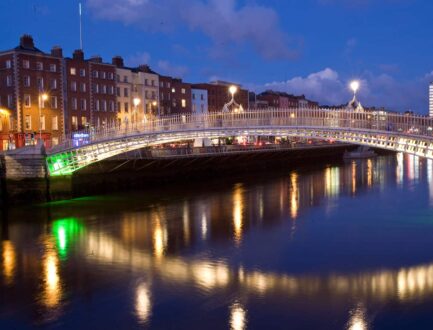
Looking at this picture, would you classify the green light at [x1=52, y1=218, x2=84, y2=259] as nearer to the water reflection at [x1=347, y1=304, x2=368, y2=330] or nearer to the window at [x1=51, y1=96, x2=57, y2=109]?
the water reflection at [x1=347, y1=304, x2=368, y2=330]

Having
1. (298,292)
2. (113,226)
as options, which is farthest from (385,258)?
(113,226)

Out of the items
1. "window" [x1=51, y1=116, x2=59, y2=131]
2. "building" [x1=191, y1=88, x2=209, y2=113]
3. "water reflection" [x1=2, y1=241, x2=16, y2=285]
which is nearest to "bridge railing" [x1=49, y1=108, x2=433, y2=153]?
"water reflection" [x1=2, y1=241, x2=16, y2=285]

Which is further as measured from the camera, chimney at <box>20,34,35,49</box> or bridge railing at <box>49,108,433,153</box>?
chimney at <box>20,34,35,49</box>

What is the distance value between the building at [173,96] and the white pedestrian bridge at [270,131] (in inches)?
1172

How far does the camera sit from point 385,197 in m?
27.4

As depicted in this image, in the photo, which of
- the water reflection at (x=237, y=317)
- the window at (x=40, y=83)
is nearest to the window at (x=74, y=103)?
the window at (x=40, y=83)

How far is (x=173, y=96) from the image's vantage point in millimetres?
61188

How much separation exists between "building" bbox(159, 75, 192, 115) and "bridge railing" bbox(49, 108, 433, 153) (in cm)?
3134

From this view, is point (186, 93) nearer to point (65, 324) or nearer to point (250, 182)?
point (250, 182)

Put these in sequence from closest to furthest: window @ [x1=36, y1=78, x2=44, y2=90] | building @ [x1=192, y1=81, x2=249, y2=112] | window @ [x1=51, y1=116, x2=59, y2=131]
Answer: window @ [x1=36, y1=78, x2=44, y2=90] → window @ [x1=51, y1=116, x2=59, y2=131] → building @ [x1=192, y1=81, x2=249, y2=112]

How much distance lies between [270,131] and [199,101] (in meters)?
46.0

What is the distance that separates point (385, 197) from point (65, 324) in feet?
67.9

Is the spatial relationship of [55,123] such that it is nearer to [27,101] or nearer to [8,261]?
[27,101]

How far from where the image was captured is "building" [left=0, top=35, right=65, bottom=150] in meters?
39.4
